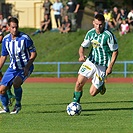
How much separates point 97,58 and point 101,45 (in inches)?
12.7

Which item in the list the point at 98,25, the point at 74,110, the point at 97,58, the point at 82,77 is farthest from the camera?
the point at 97,58

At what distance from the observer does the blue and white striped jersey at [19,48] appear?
12.7 meters

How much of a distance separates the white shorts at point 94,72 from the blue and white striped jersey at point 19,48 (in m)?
1.23

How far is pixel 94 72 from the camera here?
13.3 metres

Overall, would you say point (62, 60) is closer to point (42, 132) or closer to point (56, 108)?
point (56, 108)

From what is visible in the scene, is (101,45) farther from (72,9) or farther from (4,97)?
(72,9)

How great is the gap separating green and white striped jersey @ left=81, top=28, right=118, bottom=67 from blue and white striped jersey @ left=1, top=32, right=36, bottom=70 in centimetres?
128

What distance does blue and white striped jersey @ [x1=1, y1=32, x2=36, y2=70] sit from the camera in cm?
1270

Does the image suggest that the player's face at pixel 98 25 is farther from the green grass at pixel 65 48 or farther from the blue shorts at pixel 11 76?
the green grass at pixel 65 48

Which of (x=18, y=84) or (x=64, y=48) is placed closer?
(x=18, y=84)

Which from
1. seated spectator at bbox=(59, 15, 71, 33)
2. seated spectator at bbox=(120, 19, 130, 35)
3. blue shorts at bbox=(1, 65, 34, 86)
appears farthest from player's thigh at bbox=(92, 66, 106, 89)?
seated spectator at bbox=(59, 15, 71, 33)

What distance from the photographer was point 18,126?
10.7 metres

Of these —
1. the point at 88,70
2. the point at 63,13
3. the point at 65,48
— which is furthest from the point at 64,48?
the point at 88,70

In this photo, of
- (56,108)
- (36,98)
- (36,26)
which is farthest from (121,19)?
(56,108)
